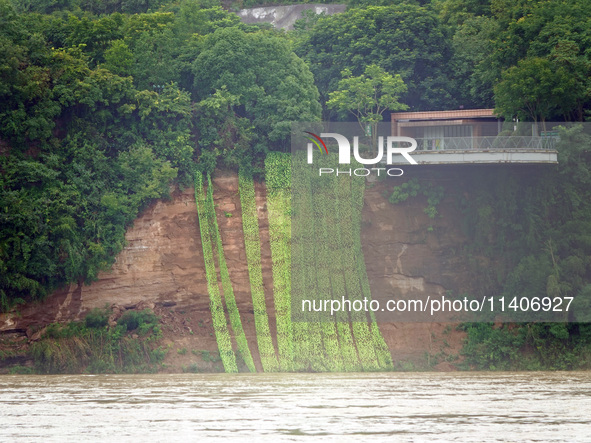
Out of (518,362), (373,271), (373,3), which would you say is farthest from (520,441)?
(373,3)

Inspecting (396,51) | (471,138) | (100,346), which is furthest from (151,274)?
(396,51)

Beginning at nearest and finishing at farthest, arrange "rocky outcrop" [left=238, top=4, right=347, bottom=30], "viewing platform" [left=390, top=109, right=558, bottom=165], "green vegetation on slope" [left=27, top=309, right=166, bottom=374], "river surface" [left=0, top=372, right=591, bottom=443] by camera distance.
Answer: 1. "river surface" [left=0, top=372, right=591, bottom=443]
2. "green vegetation on slope" [left=27, top=309, right=166, bottom=374]
3. "viewing platform" [left=390, top=109, right=558, bottom=165]
4. "rocky outcrop" [left=238, top=4, right=347, bottom=30]

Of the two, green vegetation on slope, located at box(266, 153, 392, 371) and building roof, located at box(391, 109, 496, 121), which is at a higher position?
building roof, located at box(391, 109, 496, 121)

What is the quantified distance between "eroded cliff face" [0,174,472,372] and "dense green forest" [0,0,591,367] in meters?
0.81

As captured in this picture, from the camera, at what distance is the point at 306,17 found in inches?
2466

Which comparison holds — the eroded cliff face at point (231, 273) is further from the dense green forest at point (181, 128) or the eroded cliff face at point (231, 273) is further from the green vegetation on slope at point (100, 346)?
the dense green forest at point (181, 128)

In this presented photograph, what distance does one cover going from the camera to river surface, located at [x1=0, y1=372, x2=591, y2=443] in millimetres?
21875

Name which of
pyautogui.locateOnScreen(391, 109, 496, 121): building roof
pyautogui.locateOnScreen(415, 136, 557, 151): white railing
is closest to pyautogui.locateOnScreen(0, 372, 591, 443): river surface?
pyautogui.locateOnScreen(415, 136, 557, 151): white railing

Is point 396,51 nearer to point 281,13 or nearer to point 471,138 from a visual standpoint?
point 471,138

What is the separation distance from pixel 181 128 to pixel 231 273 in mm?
6642

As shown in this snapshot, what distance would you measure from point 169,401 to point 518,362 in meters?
17.8

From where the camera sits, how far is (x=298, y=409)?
25672 millimetres

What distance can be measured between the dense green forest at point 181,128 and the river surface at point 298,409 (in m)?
6.62

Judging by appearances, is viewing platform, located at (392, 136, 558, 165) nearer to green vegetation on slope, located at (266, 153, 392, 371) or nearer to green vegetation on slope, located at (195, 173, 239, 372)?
green vegetation on slope, located at (266, 153, 392, 371)
